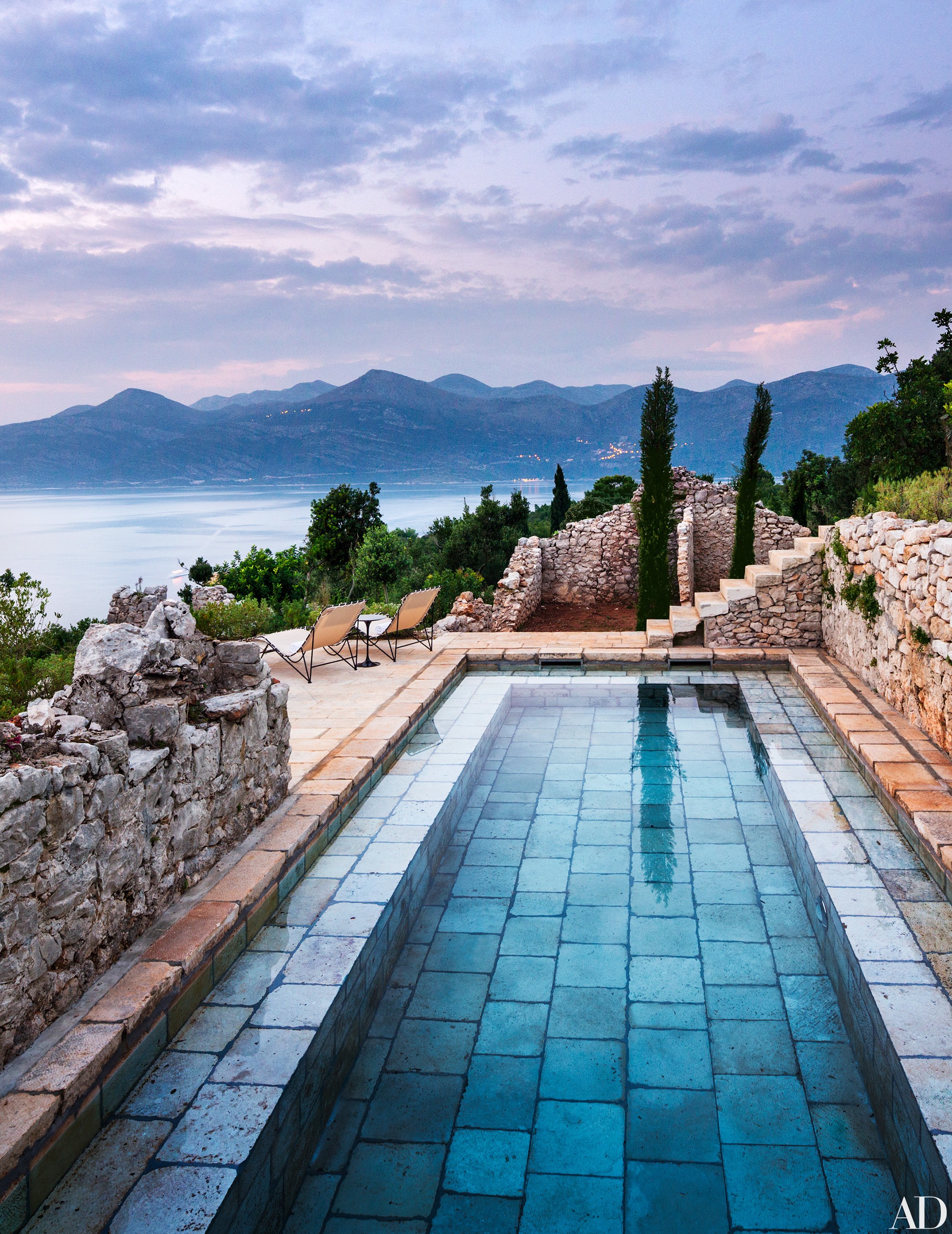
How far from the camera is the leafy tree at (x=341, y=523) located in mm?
21122

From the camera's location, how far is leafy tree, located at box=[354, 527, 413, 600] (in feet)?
64.8

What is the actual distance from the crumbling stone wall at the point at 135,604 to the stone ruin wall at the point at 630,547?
8.06 meters

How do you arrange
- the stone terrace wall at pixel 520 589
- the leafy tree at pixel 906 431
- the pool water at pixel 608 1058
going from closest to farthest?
1. the pool water at pixel 608 1058
2. the stone terrace wall at pixel 520 589
3. the leafy tree at pixel 906 431

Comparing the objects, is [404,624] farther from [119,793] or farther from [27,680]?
Answer: [119,793]

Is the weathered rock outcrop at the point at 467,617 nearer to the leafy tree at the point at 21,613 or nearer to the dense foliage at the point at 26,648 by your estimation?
the dense foliage at the point at 26,648

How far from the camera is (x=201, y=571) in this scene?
65.6 ft

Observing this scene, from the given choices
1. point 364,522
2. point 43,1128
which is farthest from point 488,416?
point 43,1128

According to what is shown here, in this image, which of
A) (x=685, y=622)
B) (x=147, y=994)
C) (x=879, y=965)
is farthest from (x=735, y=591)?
(x=147, y=994)

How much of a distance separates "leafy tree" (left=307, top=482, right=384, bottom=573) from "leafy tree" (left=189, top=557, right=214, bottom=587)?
2635 millimetres

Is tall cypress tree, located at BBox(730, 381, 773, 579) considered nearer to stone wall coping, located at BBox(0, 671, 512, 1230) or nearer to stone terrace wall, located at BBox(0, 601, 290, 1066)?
stone wall coping, located at BBox(0, 671, 512, 1230)

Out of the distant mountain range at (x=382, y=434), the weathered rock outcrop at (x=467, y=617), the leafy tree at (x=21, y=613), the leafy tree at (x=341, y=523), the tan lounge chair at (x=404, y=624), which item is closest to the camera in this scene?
the leafy tree at (x=21, y=613)

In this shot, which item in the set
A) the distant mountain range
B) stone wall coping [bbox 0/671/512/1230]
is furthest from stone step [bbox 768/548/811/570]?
the distant mountain range

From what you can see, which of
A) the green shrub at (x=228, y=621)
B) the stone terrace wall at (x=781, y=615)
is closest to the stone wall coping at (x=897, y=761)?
the stone terrace wall at (x=781, y=615)

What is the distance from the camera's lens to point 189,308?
235ft
